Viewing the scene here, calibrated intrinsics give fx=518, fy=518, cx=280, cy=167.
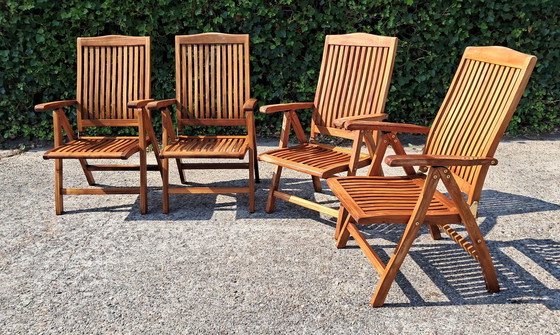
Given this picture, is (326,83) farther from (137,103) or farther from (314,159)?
(137,103)

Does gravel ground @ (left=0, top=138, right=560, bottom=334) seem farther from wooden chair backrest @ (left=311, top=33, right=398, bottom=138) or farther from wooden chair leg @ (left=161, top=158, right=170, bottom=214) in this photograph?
wooden chair backrest @ (left=311, top=33, right=398, bottom=138)

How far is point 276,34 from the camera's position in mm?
5594

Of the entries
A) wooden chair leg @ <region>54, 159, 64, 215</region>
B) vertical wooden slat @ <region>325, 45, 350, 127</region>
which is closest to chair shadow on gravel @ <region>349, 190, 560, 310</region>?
vertical wooden slat @ <region>325, 45, 350, 127</region>

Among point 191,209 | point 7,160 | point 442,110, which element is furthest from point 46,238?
point 442,110

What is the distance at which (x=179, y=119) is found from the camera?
4.35 m

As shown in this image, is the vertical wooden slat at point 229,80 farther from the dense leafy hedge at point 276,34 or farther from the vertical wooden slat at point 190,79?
the dense leafy hedge at point 276,34

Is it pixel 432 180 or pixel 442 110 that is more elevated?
pixel 442 110

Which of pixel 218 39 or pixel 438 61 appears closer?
pixel 218 39

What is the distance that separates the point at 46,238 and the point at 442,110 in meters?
2.77

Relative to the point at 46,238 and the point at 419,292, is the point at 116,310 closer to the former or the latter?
the point at 46,238

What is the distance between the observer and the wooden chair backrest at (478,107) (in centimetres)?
274

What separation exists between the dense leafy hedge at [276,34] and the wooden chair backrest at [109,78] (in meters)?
1.26

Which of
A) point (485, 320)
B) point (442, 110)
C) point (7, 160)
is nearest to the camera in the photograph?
point (485, 320)

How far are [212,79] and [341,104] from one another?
1.12 meters
